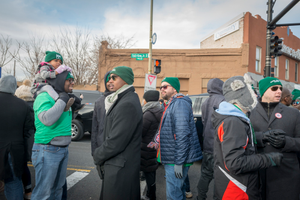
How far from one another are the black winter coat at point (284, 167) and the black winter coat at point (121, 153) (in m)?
1.45

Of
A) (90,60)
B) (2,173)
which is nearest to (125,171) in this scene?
(2,173)

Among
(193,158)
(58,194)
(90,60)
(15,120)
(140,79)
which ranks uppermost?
(90,60)

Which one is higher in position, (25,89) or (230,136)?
(25,89)

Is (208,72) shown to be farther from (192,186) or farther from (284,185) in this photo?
(284,185)

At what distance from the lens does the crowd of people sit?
183 centimetres

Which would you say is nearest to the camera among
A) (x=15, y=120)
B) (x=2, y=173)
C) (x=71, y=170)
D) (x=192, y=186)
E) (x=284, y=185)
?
(x=284, y=185)

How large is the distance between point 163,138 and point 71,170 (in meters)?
3.13

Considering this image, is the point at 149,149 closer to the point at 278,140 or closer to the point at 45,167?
the point at 45,167

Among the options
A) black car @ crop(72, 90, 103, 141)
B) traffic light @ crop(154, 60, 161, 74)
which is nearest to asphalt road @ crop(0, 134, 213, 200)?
black car @ crop(72, 90, 103, 141)

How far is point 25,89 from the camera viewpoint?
14.1 ft

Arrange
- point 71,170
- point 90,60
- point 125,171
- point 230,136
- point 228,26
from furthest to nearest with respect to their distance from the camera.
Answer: point 90,60 → point 228,26 → point 71,170 → point 125,171 → point 230,136

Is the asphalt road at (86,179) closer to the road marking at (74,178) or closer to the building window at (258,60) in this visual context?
the road marking at (74,178)

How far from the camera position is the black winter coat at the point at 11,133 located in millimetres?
2666

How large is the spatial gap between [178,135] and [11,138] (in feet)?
7.71
